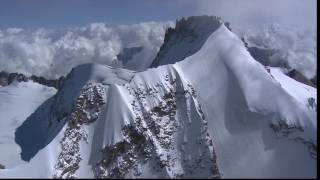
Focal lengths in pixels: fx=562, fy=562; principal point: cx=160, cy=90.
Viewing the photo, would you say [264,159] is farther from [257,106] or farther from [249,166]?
[257,106]

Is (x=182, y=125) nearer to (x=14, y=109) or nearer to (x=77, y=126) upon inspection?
(x=77, y=126)

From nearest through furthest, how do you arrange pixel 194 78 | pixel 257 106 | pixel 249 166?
pixel 249 166
pixel 257 106
pixel 194 78

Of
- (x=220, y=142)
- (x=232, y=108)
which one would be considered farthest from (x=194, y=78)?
(x=220, y=142)

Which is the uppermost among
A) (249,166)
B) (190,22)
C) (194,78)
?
(190,22)

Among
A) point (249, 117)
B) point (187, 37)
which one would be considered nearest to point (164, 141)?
point (249, 117)

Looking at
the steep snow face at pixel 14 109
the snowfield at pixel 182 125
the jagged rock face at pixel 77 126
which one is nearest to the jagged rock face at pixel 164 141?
the snowfield at pixel 182 125

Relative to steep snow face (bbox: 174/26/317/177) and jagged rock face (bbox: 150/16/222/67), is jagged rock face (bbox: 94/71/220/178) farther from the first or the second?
jagged rock face (bbox: 150/16/222/67)

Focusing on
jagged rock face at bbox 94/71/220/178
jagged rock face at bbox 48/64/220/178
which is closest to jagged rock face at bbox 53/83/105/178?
jagged rock face at bbox 48/64/220/178
